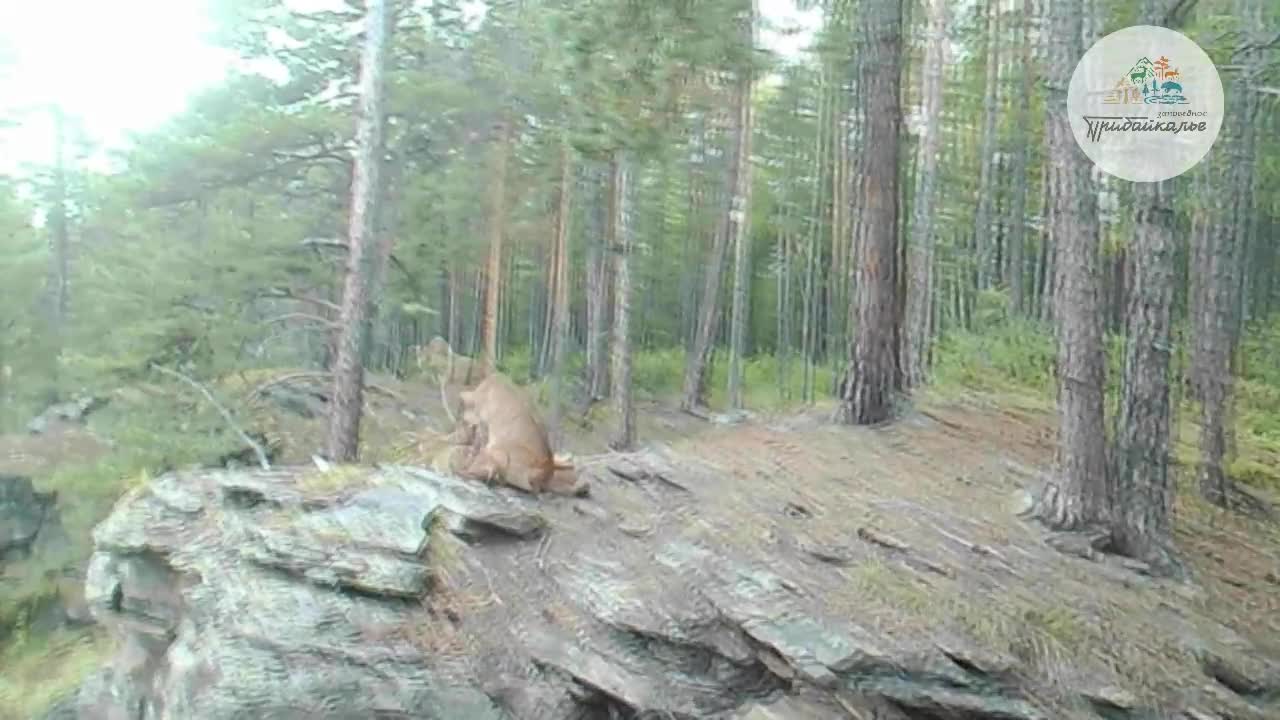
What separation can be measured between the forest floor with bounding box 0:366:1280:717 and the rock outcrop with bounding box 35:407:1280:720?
0.07ft

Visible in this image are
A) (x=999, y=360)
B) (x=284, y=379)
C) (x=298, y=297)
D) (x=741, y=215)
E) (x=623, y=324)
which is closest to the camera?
(x=298, y=297)

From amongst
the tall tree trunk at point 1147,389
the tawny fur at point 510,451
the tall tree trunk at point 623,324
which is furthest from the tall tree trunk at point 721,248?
the tall tree trunk at point 1147,389

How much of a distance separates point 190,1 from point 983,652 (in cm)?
773

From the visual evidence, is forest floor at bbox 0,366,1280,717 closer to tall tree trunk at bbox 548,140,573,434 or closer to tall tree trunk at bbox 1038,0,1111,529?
tall tree trunk at bbox 1038,0,1111,529

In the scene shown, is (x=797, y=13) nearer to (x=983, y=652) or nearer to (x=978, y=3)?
(x=978, y=3)

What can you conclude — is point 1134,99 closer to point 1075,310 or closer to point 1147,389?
point 1075,310

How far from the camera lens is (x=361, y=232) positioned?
6242 millimetres

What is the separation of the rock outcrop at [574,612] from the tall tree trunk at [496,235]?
4.49 m

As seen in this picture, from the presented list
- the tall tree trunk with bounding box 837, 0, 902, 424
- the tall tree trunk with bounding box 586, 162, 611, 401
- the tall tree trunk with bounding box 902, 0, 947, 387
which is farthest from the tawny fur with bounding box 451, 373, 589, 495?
the tall tree trunk with bounding box 586, 162, 611, 401

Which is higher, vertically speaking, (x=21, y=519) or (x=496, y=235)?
(x=496, y=235)

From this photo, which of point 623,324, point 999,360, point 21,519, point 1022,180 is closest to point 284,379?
point 623,324

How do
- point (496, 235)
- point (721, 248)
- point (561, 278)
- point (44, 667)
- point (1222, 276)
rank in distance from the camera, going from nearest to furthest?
point (1222, 276), point (44, 667), point (496, 235), point (561, 278), point (721, 248)

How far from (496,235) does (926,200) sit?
409 cm

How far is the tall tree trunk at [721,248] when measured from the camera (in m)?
10.1
